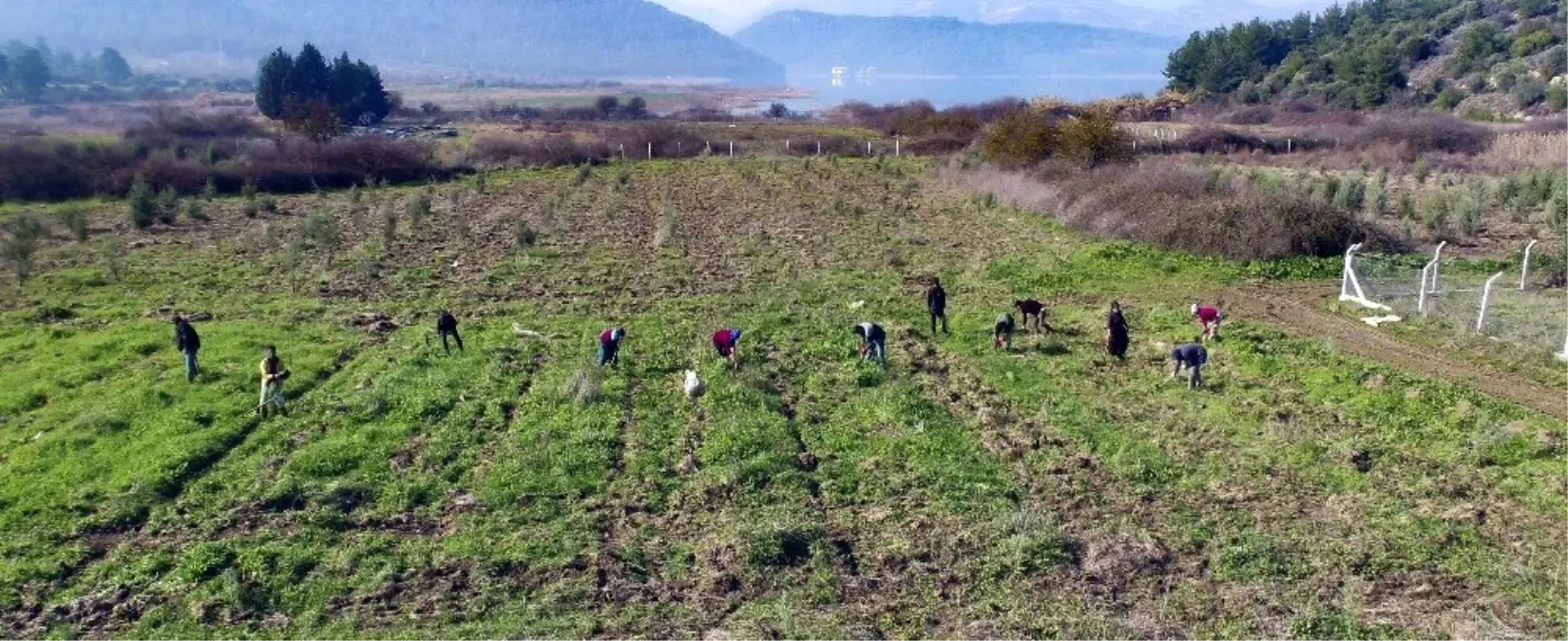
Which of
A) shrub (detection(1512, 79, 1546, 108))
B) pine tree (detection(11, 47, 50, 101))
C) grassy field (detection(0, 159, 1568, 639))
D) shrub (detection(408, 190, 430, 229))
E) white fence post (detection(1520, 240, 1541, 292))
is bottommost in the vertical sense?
grassy field (detection(0, 159, 1568, 639))

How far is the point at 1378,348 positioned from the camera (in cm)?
1920

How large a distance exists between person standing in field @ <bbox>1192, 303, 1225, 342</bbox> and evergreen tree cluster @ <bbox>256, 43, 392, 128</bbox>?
67.7 meters

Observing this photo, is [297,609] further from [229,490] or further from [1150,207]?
[1150,207]

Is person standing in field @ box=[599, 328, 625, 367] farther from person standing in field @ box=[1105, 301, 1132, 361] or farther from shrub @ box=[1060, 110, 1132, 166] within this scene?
shrub @ box=[1060, 110, 1132, 166]

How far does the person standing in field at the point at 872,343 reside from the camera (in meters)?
18.3

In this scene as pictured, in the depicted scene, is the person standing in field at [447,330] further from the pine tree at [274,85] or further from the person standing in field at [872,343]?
the pine tree at [274,85]

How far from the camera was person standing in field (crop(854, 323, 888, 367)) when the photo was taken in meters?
18.3

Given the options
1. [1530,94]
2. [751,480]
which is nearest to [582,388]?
[751,480]

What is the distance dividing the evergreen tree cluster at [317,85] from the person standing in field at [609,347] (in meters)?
62.9

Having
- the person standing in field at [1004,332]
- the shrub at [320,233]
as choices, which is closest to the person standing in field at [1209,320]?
the person standing in field at [1004,332]

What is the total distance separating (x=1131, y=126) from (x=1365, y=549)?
60.7m

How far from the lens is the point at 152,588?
11.1m

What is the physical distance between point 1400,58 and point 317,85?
3276 inches

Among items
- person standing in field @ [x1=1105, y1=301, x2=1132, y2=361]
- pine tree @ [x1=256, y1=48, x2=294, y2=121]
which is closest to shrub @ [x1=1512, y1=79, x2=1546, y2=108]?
person standing in field @ [x1=1105, y1=301, x2=1132, y2=361]
